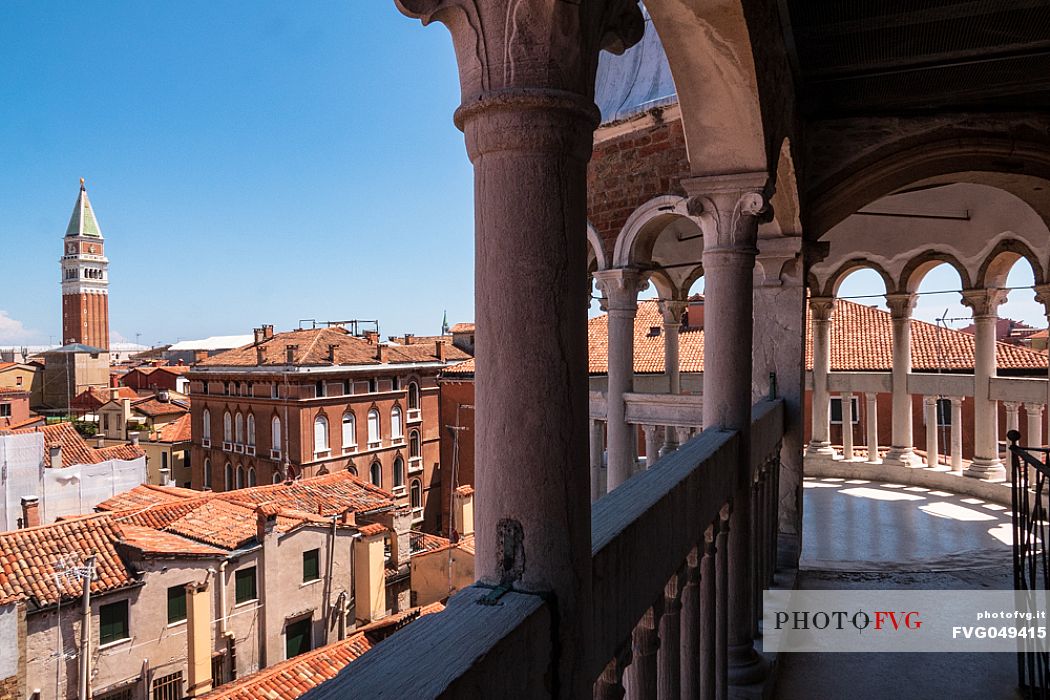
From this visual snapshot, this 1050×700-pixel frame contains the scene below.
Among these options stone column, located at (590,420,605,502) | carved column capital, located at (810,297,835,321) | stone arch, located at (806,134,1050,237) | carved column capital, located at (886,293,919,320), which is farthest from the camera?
carved column capital, located at (810,297,835,321)

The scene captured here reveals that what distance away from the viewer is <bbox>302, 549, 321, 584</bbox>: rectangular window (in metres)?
14.4

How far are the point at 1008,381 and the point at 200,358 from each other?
96.3ft

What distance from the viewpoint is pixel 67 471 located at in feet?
59.3

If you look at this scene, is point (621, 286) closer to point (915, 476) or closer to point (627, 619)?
point (915, 476)

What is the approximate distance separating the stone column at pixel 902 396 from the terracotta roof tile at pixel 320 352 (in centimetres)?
1990

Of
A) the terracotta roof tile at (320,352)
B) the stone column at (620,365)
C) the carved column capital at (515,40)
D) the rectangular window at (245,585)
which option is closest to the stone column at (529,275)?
the carved column capital at (515,40)

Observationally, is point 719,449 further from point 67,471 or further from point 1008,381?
point 67,471

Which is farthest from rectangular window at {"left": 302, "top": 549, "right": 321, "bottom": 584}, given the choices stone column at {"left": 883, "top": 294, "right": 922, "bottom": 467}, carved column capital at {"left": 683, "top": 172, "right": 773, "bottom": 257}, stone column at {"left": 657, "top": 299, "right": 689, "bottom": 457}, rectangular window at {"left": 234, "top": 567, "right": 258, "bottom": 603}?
carved column capital at {"left": 683, "top": 172, "right": 773, "bottom": 257}

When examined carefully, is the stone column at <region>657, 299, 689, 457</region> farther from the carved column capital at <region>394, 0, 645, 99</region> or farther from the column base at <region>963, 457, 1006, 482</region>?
the carved column capital at <region>394, 0, 645, 99</region>

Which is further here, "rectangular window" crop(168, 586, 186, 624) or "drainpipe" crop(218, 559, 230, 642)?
"drainpipe" crop(218, 559, 230, 642)

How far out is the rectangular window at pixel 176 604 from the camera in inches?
482

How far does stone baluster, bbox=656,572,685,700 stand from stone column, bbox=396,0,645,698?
0.69 m

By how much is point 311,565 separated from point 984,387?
12.5 meters

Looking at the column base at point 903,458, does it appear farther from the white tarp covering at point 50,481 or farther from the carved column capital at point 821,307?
the white tarp covering at point 50,481
